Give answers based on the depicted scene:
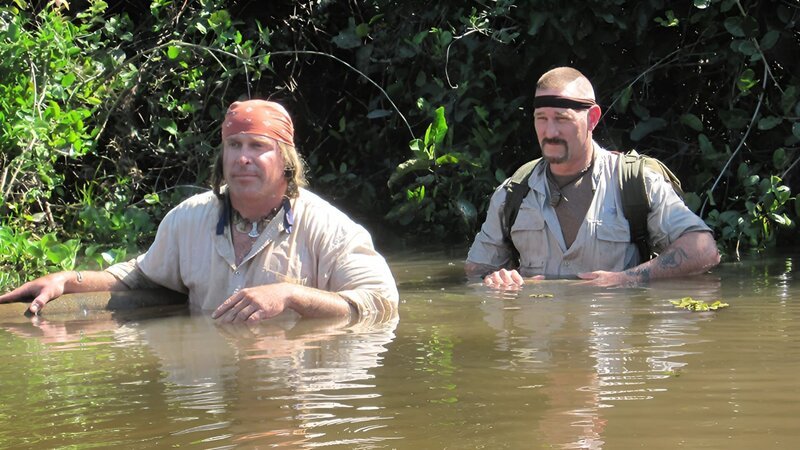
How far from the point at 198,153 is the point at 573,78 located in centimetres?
411

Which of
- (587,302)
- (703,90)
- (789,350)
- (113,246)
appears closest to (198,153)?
(113,246)

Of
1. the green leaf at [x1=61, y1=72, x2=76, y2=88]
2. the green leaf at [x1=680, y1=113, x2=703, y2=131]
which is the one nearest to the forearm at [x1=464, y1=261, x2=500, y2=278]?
the green leaf at [x1=680, y1=113, x2=703, y2=131]

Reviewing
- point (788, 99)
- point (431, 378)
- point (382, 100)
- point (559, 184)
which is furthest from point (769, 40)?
point (431, 378)

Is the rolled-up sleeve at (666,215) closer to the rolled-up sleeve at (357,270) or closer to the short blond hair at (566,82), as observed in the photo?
the short blond hair at (566,82)

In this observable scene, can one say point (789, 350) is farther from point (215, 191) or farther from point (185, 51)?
point (185, 51)

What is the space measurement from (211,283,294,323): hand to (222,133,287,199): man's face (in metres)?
0.58

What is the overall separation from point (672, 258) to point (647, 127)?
250 centimetres

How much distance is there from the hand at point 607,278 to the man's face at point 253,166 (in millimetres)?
1937

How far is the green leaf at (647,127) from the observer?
955 cm

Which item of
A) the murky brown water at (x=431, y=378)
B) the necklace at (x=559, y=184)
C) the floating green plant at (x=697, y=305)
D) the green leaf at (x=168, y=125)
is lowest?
the murky brown water at (x=431, y=378)

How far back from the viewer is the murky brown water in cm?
374

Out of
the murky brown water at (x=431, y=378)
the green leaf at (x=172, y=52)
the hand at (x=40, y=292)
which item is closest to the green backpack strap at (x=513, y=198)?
the murky brown water at (x=431, y=378)

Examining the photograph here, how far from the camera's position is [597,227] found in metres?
7.40

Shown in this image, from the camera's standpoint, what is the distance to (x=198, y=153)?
10680 mm
